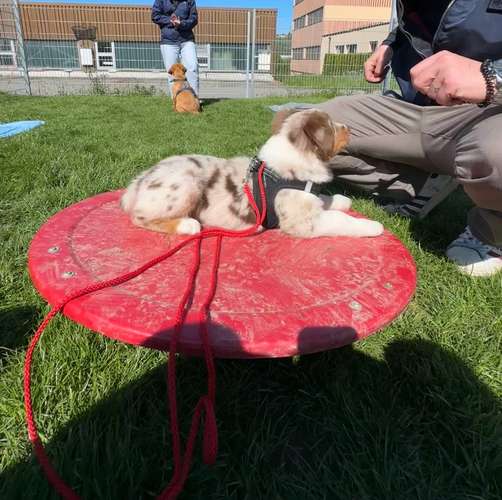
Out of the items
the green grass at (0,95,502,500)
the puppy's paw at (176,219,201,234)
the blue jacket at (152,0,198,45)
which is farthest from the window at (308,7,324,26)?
the green grass at (0,95,502,500)

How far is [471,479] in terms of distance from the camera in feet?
5.57

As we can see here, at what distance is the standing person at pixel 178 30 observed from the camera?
10.7 metres

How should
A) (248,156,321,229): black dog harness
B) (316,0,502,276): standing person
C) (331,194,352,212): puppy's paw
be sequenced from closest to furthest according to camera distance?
(316,0,502,276): standing person < (248,156,321,229): black dog harness < (331,194,352,212): puppy's paw

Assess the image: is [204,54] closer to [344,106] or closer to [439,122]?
[344,106]

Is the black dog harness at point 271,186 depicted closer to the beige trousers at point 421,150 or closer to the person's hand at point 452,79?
the person's hand at point 452,79

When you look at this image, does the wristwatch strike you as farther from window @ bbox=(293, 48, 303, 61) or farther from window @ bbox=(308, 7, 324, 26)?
window @ bbox=(308, 7, 324, 26)

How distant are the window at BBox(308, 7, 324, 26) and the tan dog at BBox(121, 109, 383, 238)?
130ft

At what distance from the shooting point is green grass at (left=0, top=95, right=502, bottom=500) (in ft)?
5.40

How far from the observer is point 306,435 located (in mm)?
1892

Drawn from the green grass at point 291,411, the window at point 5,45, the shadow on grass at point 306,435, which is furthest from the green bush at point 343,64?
the shadow on grass at point 306,435

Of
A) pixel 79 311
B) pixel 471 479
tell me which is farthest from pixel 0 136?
pixel 471 479

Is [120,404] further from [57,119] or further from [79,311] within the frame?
[57,119]

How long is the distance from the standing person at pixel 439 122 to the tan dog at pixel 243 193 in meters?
0.70

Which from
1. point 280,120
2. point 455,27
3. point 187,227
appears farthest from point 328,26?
point 187,227
